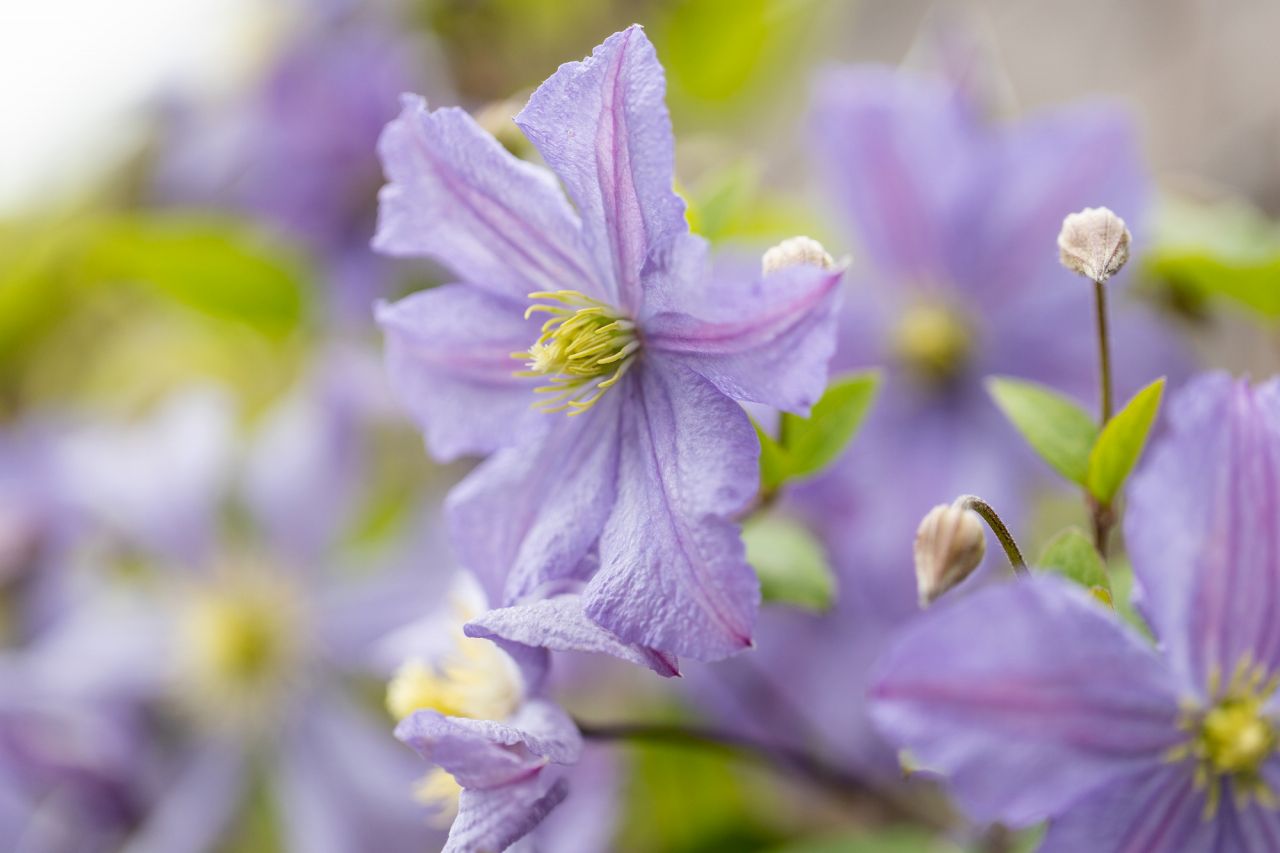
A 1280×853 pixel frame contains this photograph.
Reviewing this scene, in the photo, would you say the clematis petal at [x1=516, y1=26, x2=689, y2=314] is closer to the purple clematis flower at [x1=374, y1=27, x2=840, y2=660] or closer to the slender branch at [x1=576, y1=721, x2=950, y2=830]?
the purple clematis flower at [x1=374, y1=27, x2=840, y2=660]

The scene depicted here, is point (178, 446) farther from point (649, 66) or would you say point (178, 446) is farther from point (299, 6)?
point (649, 66)

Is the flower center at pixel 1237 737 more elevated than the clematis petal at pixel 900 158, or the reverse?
the clematis petal at pixel 900 158

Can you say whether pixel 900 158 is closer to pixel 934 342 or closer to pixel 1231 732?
pixel 934 342

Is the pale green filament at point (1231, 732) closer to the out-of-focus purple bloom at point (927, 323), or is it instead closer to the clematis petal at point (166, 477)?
the out-of-focus purple bloom at point (927, 323)

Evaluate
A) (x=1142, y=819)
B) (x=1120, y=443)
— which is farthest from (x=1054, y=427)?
(x=1142, y=819)

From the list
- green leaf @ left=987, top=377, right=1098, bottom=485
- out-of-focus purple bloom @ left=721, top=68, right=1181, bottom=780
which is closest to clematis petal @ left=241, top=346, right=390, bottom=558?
out-of-focus purple bloom @ left=721, top=68, right=1181, bottom=780

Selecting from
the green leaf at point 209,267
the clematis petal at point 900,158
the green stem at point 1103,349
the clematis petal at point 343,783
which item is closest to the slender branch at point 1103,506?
the green stem at point 1103,349
